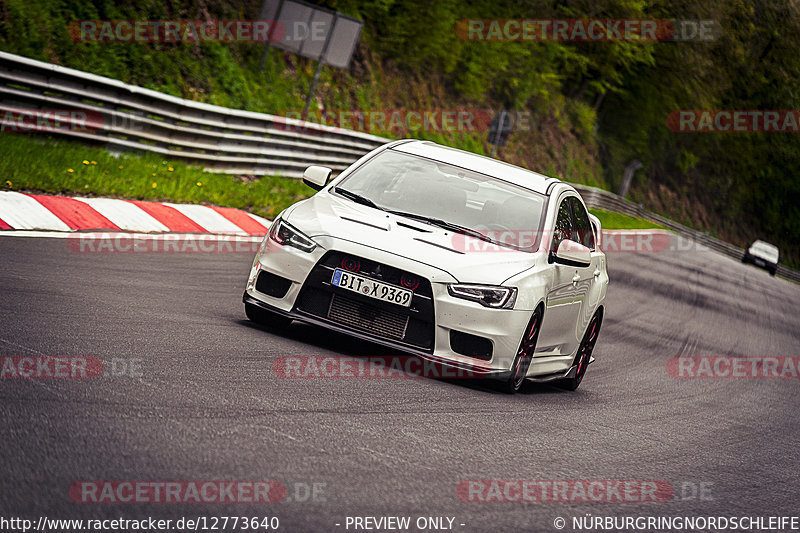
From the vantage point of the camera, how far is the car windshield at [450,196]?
790 centimetres

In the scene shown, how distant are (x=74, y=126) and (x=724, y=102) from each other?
6387 centimetres

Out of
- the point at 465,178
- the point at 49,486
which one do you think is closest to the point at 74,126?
the point at 465,178

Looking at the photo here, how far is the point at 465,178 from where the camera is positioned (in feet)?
27.6

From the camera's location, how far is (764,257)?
52.9m

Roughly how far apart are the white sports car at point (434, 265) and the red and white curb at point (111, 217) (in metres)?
3.26

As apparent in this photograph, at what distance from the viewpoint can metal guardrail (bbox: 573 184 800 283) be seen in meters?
42.7

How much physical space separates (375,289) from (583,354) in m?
2.98
